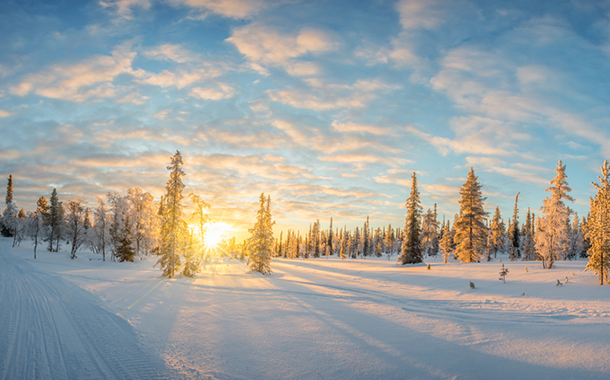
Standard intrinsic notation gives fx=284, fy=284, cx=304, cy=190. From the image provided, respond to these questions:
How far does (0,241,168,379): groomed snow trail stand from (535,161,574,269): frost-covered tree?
3968 centimetres

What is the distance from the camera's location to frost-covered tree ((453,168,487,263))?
4375 cm

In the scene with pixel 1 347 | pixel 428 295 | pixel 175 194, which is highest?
pixel 175 194

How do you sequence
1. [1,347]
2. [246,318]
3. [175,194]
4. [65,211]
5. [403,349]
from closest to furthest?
[1,347] < [403,349] < [246,318] < [175,194] < [65,211]

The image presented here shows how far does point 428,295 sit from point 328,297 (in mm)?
8080

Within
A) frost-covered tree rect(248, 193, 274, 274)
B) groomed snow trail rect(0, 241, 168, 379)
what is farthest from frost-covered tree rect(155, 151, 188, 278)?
groomed snow trail rect(0, 241, 168, 379)

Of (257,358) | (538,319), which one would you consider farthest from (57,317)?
(538,319)

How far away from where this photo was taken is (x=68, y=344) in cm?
880

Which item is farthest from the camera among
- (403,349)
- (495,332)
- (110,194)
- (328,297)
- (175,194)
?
(110,194)

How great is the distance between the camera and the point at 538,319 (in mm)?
13398

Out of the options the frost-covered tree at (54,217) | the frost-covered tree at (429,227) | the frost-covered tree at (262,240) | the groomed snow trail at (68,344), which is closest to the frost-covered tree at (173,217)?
the frost-covered tree at (262,240)

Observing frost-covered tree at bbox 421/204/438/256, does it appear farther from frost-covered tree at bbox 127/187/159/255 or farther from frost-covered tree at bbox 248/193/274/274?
frost-covered tree at bbox 127/187/159/255

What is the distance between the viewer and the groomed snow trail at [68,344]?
7074mm

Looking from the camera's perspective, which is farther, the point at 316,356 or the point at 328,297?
the point at 328,297

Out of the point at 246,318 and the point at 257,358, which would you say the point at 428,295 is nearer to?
the point at 246,318
